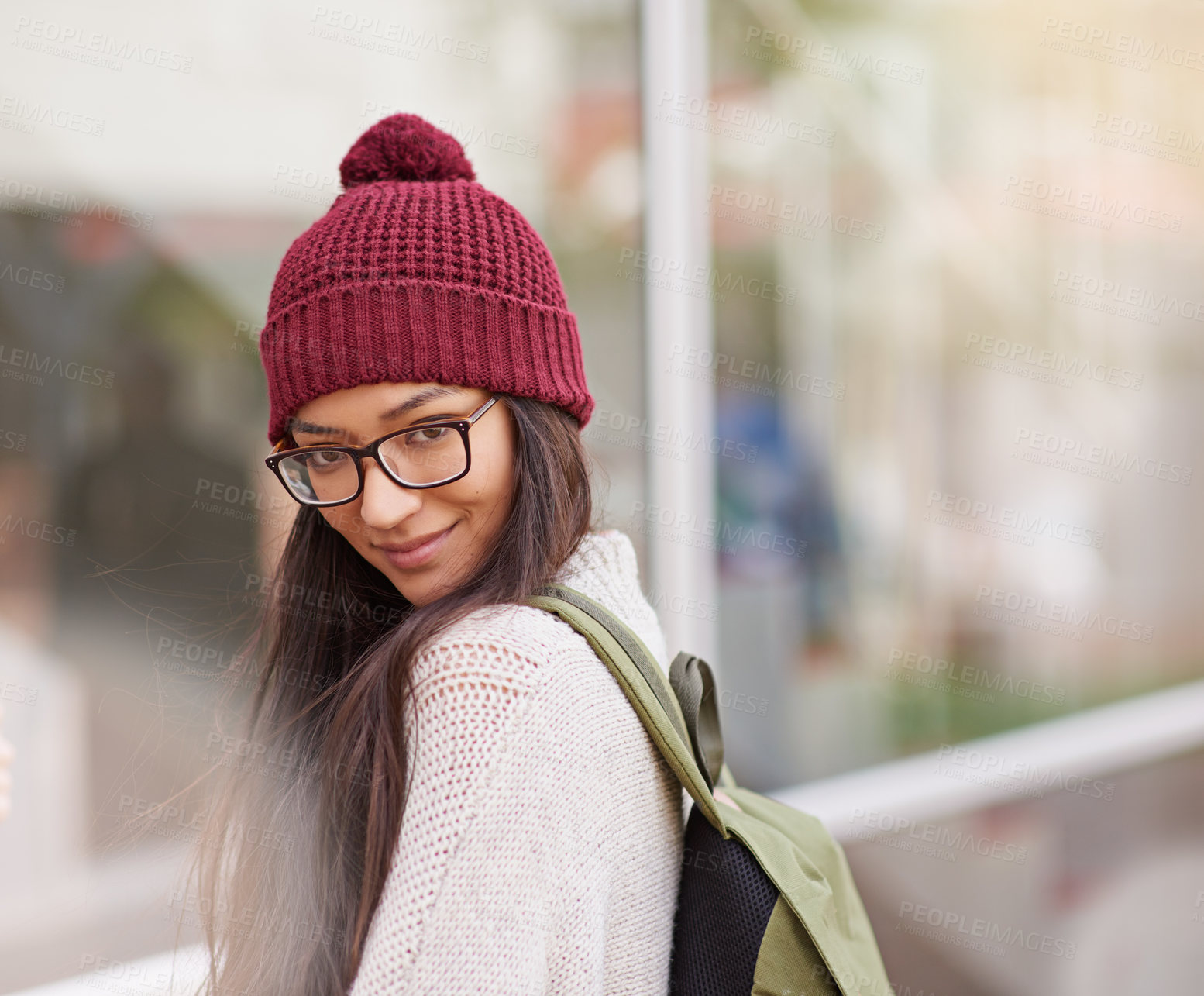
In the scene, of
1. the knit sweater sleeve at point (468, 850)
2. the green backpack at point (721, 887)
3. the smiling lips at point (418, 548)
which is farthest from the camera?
the smiling lips at point (418, 548)

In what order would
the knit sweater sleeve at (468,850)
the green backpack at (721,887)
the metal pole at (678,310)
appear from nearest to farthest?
the knit sweater sleeve at (468,850), the green backpack at (721,887), the metal pole at (678,310)

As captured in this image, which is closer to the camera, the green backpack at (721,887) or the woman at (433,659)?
the woman at (433,659)

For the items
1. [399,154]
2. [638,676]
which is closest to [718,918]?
[638,676]

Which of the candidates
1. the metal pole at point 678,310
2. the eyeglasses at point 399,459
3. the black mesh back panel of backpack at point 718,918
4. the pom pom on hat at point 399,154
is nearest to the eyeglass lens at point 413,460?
the eyeglasses at point 399,459

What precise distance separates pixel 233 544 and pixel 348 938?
119cm

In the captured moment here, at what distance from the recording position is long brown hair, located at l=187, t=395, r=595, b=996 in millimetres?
927

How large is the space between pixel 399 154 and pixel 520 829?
842mm

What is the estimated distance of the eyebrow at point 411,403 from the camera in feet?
3.46

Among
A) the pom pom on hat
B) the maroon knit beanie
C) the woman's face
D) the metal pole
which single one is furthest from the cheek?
the metal pole

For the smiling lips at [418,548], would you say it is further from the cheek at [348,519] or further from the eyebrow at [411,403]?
the eyebrow at [411,403]

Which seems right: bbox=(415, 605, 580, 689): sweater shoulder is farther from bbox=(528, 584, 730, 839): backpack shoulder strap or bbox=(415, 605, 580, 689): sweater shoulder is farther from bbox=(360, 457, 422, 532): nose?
bbox=(360, 457, 422, 532): nose

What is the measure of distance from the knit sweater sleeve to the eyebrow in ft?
0.98

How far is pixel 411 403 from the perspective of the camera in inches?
41.5

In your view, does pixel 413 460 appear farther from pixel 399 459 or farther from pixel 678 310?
pixel 678 310
